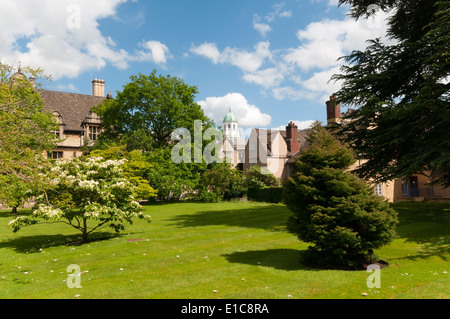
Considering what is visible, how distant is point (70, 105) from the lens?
4912 cm

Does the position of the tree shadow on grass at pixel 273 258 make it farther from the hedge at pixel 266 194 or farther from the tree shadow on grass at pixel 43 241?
the hedge at pixel 266 194

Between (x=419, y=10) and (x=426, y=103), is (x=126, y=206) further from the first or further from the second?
(x=419, y=10)

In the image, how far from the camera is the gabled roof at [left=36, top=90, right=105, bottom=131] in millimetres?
46656

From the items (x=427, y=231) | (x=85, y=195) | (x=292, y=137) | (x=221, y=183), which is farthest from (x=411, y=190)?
(x=85, y=195)

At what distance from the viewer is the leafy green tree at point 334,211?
8.69m

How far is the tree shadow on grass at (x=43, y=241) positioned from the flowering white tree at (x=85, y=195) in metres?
0.90

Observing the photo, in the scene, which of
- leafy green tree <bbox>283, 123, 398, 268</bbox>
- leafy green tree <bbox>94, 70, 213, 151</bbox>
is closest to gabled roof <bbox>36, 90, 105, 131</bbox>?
leafy green tree <bbox>94, 70, 213, 151</bbox>

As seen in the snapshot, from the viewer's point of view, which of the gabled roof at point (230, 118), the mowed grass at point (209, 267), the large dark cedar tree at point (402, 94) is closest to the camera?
the mowed grass at point (209, 267)

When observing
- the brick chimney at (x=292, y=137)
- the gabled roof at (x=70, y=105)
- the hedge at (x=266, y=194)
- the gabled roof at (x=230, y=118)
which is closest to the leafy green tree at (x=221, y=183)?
the hedge at (x=266, y=194)

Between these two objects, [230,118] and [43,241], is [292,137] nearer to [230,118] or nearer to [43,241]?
[43,241]

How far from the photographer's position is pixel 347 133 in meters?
21.7

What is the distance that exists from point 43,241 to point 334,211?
13815 mm

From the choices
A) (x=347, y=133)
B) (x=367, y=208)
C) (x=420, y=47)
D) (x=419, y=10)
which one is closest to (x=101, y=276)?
(x=367, y=208)

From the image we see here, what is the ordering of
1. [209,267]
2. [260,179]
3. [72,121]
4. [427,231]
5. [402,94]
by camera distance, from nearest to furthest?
[209,267] → [427,231] → [402,94] → [260,179] → [72,121]
